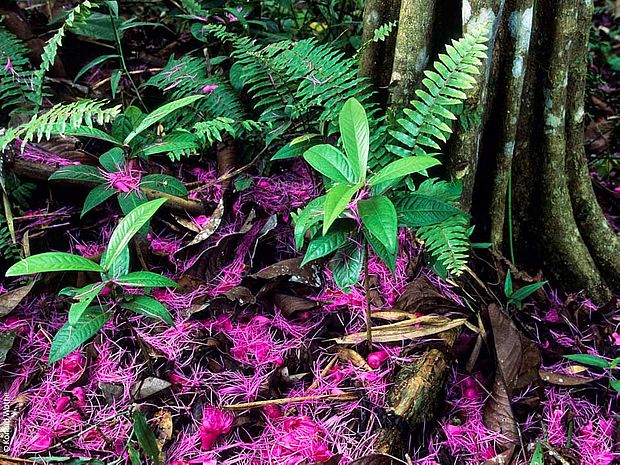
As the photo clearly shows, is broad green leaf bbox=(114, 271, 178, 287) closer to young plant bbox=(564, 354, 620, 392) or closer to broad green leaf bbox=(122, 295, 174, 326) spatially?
broad green leaf bbox=(122, 295, 174, 326)

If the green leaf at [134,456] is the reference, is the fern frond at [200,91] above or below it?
above

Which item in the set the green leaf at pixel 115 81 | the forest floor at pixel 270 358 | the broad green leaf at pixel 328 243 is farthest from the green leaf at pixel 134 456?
the green leaf at pixel 115 81

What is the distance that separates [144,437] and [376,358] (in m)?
0.83

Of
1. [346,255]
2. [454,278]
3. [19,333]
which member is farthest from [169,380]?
[454,278]

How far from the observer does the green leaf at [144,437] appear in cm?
180

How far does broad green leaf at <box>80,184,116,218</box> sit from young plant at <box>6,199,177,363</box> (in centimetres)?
38

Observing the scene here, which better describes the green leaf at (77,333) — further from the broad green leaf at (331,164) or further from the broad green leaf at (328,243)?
the broad green leaf at (331,164)

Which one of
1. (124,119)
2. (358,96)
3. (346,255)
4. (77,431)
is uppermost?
(358,96)

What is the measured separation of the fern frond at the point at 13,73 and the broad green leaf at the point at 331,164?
4.66 feet

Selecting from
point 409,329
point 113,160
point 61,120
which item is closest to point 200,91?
point 113,160

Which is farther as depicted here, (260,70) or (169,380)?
(260,70)

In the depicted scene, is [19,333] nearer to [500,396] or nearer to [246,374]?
[246,374]

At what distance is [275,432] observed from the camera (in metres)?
2.06

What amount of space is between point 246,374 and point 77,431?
1.95 ft
